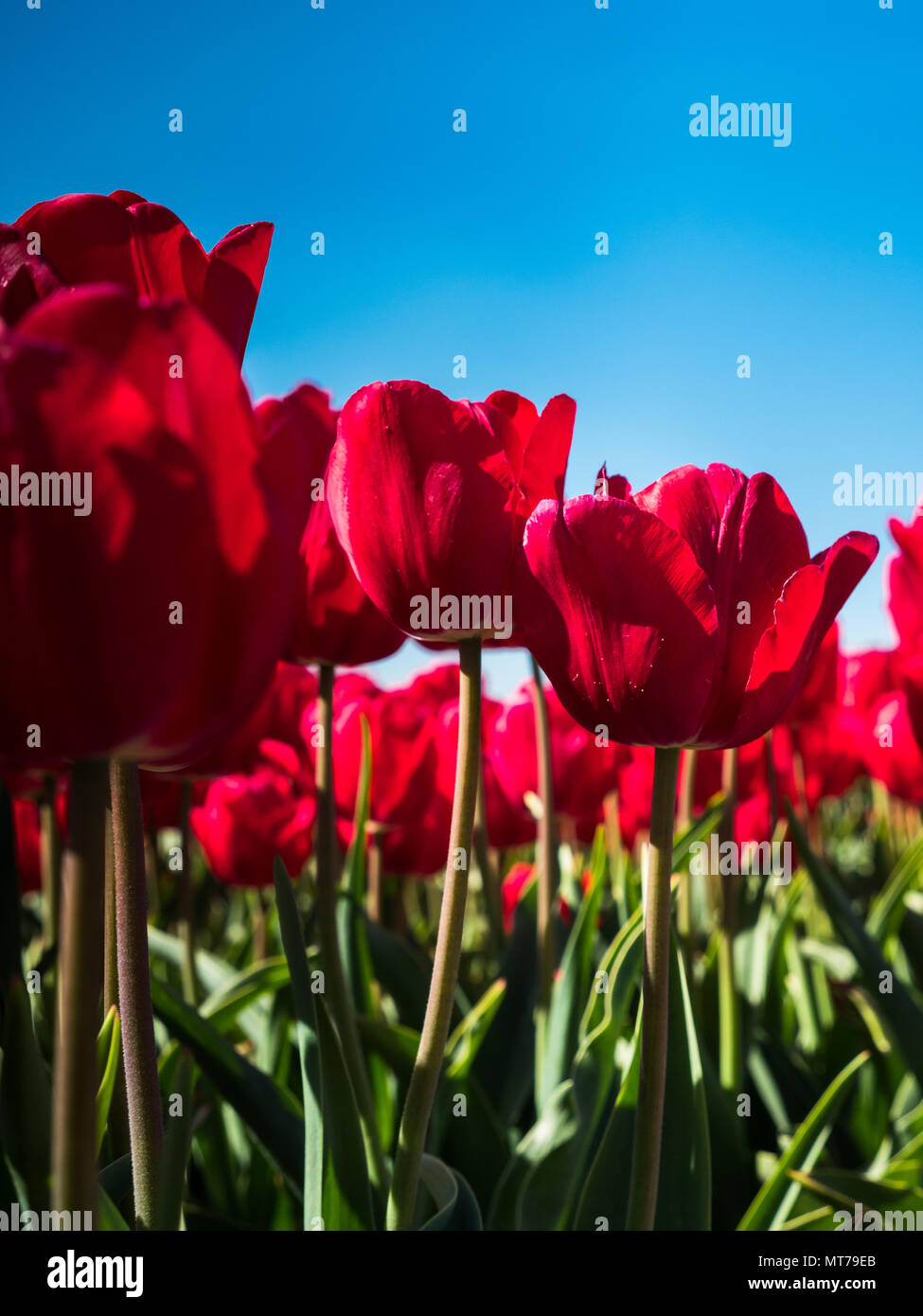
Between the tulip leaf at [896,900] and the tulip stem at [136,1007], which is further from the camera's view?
the tulip leaf at [896,900]

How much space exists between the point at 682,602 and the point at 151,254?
270mm

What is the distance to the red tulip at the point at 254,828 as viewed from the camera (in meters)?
1.48

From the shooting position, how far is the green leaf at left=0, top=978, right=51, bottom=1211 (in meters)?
0.58

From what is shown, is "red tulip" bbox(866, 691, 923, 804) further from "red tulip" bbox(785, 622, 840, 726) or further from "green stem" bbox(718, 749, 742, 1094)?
"green stem" bbox(718, 749, 742, 1094)

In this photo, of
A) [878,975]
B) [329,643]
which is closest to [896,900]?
[878,975]

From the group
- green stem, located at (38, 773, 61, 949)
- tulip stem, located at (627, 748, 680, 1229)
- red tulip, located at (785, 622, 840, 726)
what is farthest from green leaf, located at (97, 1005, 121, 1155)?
red tulip, located at (785, 622, 840, 726)

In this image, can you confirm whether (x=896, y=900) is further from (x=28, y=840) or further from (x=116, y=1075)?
(x=28, y=840)

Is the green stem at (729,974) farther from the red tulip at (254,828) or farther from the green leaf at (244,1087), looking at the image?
the red tulip at (254,828)

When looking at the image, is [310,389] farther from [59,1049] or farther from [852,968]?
[852,968]

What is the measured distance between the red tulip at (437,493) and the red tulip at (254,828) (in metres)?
0.99

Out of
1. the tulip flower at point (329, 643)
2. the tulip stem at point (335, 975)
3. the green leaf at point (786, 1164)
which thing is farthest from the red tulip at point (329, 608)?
the green leaf at point (786, 1164)

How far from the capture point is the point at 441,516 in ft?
1.66

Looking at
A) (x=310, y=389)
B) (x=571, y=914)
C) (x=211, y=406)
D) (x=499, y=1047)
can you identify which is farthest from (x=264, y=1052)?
(x=211, y=406)

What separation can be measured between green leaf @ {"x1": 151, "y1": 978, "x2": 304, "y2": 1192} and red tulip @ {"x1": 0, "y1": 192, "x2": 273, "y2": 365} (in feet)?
1.57
